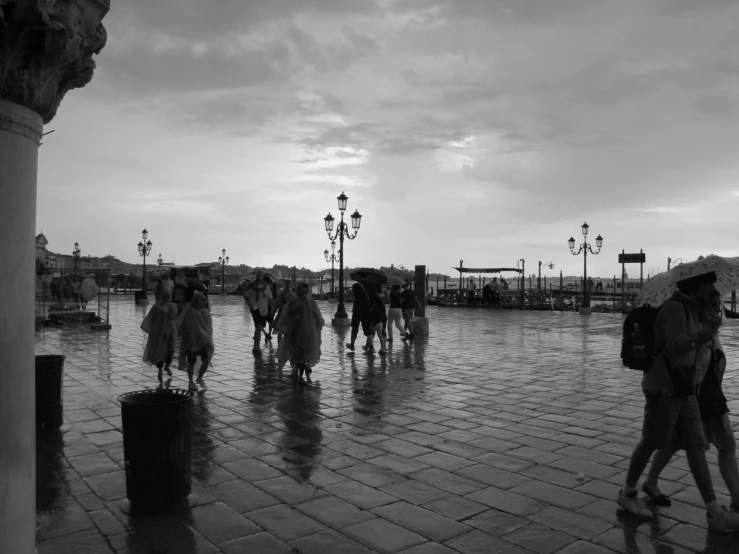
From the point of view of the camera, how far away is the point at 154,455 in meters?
3.91

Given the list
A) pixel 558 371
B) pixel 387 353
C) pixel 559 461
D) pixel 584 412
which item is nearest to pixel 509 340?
pixel 387 353

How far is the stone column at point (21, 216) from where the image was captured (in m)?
2.63

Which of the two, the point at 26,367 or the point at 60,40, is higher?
the point at 60,40

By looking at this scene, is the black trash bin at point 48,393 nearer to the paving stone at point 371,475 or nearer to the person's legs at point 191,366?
the person's legs at point 191,366

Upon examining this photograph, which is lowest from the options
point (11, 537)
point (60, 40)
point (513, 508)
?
point (513, 508)

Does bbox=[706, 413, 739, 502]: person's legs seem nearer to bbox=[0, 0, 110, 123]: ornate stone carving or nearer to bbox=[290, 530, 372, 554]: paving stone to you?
bbox=[290, 530, 372, 554]: paving stone

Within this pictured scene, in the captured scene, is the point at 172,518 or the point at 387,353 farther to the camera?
the point at 387,353

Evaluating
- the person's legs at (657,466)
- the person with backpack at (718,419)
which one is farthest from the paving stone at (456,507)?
the person with backpack at (718,419)

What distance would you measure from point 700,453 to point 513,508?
1.17 m

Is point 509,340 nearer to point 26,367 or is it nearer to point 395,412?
point 395,412

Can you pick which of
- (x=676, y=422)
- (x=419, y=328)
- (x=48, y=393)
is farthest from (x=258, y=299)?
(x=676, y=422)

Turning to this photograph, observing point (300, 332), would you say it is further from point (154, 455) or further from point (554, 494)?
point (554, 494)

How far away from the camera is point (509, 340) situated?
15258mm

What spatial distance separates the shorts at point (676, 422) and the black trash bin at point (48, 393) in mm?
5170
